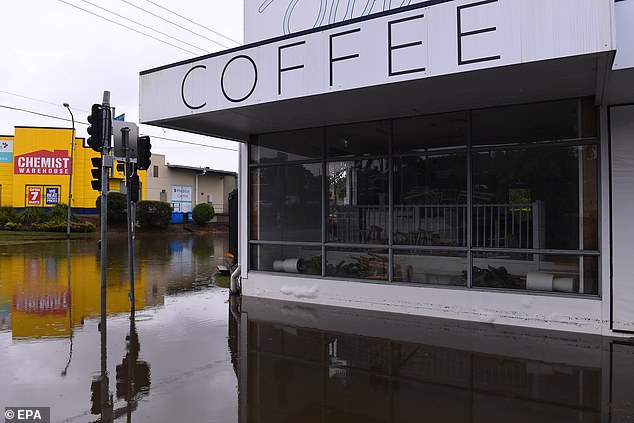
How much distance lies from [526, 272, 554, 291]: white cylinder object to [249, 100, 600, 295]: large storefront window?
15mm

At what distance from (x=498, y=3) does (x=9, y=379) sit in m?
7.26

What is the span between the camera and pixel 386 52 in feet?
21.8

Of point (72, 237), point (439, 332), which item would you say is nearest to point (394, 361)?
point (439, 332)

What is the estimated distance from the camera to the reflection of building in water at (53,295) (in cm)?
857

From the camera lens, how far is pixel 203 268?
17.2 metres

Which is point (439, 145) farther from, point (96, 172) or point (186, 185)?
point (186, 185)

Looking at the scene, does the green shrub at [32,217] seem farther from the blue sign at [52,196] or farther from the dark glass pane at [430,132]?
the dark glass pane at [430,132]

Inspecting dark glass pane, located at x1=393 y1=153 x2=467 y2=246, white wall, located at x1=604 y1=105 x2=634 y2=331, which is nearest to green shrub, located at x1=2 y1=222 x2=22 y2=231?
dark glass pane, located at x1=393 y1=153 x2=467 y2=246

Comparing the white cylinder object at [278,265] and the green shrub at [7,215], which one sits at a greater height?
the green shrub at [7,215]

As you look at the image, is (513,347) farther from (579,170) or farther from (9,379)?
(9,379)

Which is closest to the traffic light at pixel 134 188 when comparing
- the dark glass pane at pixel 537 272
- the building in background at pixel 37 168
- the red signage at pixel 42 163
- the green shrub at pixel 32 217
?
the dark glass pane at pixel 537 272

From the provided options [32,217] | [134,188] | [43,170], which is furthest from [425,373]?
[43,170]

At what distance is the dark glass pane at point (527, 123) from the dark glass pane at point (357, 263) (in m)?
2.78

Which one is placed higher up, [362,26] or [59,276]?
[362,26]
